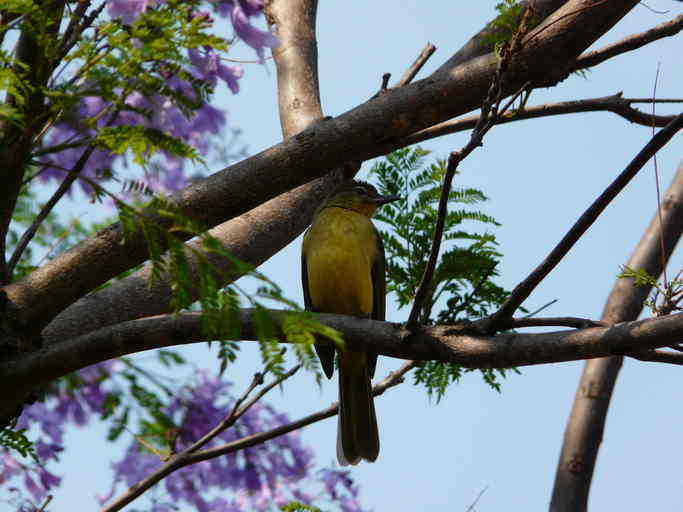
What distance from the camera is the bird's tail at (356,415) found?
489cm

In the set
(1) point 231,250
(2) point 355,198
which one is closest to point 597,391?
(2) point 355,198

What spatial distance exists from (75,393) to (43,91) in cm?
366

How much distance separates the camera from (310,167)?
3541 mm

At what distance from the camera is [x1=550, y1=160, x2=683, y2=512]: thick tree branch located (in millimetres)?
4898

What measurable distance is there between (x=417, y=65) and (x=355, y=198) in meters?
1.08

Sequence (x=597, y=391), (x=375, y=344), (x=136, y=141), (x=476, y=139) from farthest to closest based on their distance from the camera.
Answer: (x=597, y=391), (x=375, y=344), (x=136, y=141), (x=476, y=139)

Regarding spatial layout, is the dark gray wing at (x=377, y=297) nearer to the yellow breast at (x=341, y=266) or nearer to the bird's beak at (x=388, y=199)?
the yellow breast at (x=341, y=266)

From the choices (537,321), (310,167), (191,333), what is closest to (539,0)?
(310,167)

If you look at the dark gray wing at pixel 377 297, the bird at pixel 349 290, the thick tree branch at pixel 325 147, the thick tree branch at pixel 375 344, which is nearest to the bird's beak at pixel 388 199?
the bird at pixel 349 290

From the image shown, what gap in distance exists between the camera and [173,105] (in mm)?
3820

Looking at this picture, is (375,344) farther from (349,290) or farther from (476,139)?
(349,290)

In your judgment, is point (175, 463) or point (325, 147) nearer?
point (325, 147)

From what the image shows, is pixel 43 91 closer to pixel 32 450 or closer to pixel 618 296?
pixel 32 450

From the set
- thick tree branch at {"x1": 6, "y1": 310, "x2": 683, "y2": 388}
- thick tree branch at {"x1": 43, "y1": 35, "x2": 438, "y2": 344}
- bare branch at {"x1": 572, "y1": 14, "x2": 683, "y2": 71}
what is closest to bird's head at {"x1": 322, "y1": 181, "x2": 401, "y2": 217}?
thick tree branch at {"x1": 43, "y1": 35, "x2": 438, "y2": 344}
